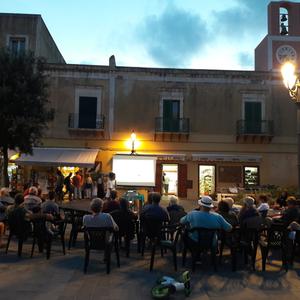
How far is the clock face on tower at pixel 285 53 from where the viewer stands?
108ft

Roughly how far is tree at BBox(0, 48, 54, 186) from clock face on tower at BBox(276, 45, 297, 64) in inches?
926

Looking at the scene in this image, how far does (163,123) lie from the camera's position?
72.5ft

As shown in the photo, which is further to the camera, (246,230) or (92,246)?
(246,230)

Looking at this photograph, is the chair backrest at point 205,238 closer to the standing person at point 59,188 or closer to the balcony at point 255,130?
the standing person at point 59,188

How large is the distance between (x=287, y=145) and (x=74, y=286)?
752 inches

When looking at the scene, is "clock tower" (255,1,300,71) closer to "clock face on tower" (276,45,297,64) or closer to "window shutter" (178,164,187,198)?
"clock face on tower" (276,45,297,64)

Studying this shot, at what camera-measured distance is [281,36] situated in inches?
1296

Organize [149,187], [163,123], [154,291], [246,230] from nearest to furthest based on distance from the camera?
1. [154,291]
2. [246,230]
3. [149,187]
4. [163,123]

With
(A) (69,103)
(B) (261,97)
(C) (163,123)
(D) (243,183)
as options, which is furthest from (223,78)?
(A) (69,103)

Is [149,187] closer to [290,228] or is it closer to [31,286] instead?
[290,228]

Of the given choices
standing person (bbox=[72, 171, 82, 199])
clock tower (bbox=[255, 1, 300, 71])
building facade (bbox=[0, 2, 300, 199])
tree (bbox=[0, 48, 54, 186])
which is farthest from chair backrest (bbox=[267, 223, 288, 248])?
clock tower (bbox=[255, 1, 300, 71])

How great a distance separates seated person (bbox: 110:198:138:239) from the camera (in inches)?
301

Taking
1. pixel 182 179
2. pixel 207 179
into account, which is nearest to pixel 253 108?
pixel 207 179

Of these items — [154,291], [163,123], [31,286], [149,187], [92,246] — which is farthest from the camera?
[163,123]
